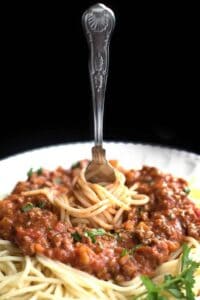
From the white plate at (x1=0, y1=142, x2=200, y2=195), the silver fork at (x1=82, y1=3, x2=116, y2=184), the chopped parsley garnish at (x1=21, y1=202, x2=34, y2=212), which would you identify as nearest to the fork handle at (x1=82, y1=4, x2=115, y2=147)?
the silver fork at (x1=82, y1=3, x2=116, y2=184)

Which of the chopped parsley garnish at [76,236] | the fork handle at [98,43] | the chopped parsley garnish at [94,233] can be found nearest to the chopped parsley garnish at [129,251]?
the chopped parsley garnish at [94,233]

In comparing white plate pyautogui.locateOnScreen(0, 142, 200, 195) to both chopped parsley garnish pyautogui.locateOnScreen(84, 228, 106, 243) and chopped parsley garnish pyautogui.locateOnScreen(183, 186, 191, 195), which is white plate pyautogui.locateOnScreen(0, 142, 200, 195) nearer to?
chopped parsley garnish pyautogui.locateOnScreen(183, 186, 191, 195)

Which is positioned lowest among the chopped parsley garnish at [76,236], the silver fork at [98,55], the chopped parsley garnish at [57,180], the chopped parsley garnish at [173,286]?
the chopped parsley garnish at [173,286]

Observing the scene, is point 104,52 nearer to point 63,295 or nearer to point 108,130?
point 63,295

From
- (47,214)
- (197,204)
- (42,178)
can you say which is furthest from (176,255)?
(42,178)

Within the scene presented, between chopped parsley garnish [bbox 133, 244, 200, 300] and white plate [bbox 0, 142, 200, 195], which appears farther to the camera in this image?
white plate [bbox 0, 142, 200, 195]

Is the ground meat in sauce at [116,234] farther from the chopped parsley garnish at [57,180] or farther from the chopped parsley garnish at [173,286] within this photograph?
the chopped parsley garnish at [57,180]
